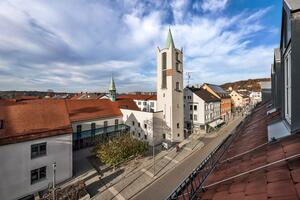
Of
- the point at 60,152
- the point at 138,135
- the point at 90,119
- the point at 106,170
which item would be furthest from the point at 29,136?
the point at 138,135

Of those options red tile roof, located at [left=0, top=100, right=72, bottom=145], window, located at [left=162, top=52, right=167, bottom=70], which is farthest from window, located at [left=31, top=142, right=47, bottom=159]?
window, located at [left=162, top=52, right=167, bottom=70]

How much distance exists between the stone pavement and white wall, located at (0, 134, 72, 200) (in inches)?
163

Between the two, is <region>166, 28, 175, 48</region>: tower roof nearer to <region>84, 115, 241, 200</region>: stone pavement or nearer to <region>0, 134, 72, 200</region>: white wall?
<region>84, 115, 241, 200</region>: stone pavement

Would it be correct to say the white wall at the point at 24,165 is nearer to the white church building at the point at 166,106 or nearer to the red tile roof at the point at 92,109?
the red tile roof at the point at 92,109

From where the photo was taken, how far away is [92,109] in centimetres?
3434

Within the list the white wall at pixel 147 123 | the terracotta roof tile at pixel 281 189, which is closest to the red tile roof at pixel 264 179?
the terracotta roof tile at pixel 281 189

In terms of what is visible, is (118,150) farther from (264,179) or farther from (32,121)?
(264,179)

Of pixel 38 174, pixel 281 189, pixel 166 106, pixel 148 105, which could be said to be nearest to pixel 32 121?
pixel 38 174

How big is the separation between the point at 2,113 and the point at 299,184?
24.0 m

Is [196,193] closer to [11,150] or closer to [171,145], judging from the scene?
[11,150]

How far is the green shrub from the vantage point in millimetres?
21609

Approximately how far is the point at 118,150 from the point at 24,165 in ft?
30.4

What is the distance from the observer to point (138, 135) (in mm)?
34562

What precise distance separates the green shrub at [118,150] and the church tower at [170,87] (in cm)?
995
